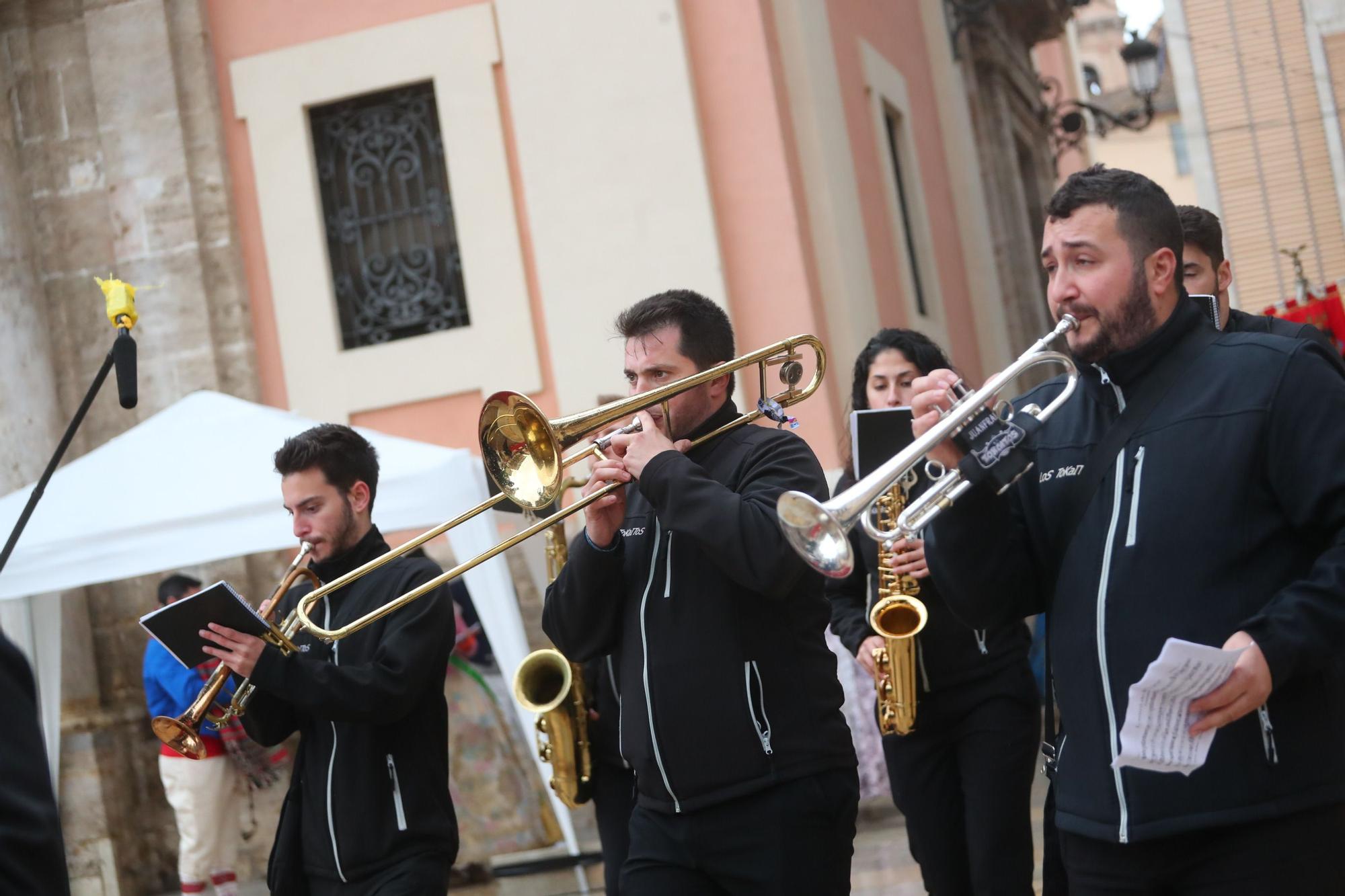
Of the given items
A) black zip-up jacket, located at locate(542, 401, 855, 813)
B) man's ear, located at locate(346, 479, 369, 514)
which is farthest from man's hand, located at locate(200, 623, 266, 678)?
black zip-up jacket, located at locate(542, 401, 855, 813)

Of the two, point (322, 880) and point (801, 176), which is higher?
point (801, 176)

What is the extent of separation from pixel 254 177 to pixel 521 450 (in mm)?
7249

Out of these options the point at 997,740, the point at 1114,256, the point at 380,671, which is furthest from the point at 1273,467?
the point at 380,671

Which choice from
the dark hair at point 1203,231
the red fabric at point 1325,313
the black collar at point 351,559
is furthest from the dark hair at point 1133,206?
the red fabric at point 1325,313

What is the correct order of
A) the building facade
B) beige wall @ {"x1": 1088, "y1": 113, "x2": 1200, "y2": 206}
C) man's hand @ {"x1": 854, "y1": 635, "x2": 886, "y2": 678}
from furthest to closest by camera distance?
beige wall @ {"x1": 1088, "y1": 113, "x2": 1200, "y2": 206}, the building facade, man's hand @ {"x1": 854, "y1": 635, "x2": 886, "y2": 678}

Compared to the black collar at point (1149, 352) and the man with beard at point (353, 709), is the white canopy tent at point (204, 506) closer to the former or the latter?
the man with beard at point (353, 709)

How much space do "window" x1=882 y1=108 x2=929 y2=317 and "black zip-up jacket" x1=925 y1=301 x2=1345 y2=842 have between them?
10265mm

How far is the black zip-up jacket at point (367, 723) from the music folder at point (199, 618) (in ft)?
0.36

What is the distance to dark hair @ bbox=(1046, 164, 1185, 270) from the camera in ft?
10.5

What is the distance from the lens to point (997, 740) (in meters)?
4.78

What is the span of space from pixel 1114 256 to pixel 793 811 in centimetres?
137

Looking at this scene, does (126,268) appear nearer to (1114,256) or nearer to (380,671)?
(380,671)

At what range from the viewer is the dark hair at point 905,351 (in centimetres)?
543

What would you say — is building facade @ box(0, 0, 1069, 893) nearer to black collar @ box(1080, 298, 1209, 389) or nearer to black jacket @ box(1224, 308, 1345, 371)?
black jacket @ box(1224, 308, 1345, 371)
